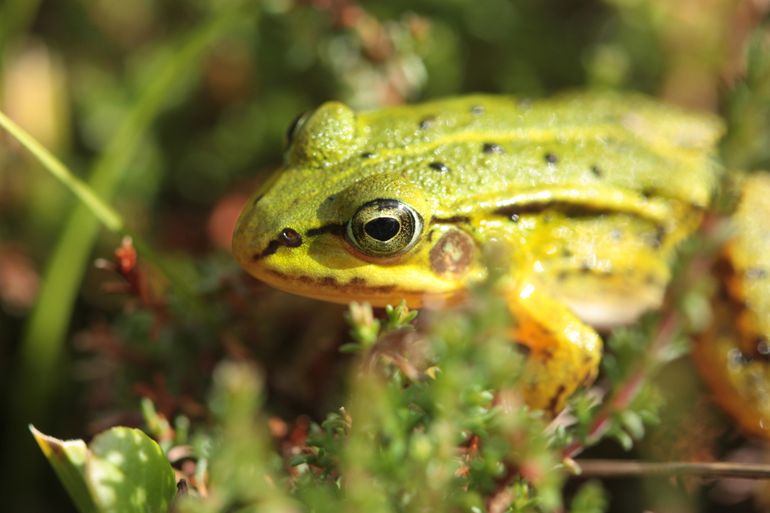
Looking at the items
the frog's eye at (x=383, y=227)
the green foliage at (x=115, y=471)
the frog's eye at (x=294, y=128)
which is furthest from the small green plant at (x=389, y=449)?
the frog's eye at (x=294, y=128)

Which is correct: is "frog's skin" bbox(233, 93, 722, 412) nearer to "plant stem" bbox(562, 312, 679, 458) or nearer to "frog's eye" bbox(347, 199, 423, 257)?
"frog's eye" bbox(347, 199, 423, 257)

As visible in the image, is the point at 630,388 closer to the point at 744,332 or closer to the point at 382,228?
the point at 382,228

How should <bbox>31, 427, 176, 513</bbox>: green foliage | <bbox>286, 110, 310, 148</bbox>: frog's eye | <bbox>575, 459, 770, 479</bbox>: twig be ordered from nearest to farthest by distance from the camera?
<bbox>31, 427, 176, 513</bbox>: green foliage
<bbox>575, 459, 770, 479</bbox>: twig
<bbox>286, 110, 310, 148</bbox>: frog's eye

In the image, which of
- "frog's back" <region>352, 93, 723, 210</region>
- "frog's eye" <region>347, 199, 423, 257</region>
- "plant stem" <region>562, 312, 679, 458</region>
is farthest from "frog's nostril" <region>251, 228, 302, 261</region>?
"plant stem" <region>562, 312, 679, 458</region>

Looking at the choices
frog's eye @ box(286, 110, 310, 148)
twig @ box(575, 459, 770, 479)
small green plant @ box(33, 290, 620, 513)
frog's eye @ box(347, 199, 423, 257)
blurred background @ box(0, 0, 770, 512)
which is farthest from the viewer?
blurred background @ box(0, 0, 770, 512)

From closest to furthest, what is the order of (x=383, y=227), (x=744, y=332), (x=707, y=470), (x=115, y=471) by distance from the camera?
(x=115, y=471)
(x=707, y=470)
(x=383, y=227)
(x=744, y=332)

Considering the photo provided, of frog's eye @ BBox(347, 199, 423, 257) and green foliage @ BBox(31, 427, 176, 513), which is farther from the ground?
frog's eye @ BBox(347, 199, 423, 257)

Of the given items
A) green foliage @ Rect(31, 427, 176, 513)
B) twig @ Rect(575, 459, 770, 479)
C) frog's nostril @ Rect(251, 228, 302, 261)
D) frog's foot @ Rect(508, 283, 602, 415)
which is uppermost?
frog's nostril @ Rect(251, 228, 302, 261)

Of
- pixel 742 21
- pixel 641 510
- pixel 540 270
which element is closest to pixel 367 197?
pixel 540 270

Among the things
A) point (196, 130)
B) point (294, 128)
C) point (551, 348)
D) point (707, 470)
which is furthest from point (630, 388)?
point (196, 130)
